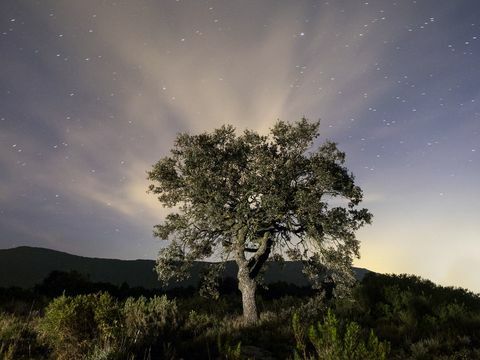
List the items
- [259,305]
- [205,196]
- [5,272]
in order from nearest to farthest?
[205,196], [259,305], [5,272]

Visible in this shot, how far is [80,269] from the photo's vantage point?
106 m

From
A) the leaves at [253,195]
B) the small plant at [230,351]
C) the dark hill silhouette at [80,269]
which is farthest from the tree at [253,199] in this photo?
the dark hill silhouette at [80,269]

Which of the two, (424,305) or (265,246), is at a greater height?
(265,246)

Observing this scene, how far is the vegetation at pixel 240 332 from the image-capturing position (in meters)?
7.17

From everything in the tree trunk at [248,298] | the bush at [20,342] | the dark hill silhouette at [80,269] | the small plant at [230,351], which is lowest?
the bush at [20,342]

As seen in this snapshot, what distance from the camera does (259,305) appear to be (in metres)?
26.0

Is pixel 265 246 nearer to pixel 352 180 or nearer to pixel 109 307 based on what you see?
pixel 352 180

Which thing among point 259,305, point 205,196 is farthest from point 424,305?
point 205,196

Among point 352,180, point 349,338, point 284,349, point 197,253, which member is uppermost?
point 352,180

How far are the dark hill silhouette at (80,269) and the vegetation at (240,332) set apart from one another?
249ft

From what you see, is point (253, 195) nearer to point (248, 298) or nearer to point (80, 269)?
point (248, 298)

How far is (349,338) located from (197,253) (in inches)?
572

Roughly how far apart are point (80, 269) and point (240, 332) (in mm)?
102397

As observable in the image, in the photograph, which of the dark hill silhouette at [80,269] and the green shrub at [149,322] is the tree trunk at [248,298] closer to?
the green shrub at [149,322]
